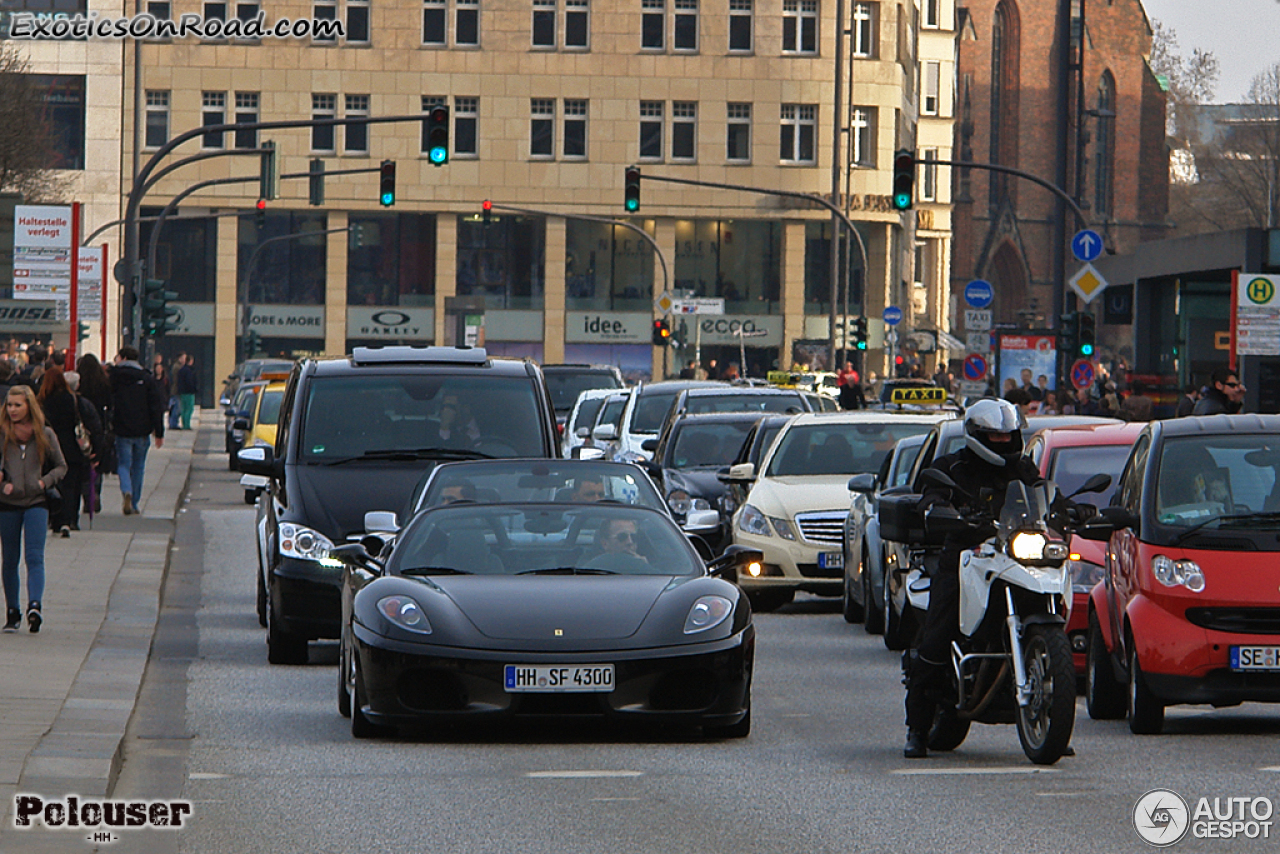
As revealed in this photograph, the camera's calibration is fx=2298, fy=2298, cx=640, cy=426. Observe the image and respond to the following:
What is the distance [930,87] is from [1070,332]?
227 feet

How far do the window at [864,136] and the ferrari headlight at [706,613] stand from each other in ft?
219

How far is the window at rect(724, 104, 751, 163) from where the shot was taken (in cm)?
7588

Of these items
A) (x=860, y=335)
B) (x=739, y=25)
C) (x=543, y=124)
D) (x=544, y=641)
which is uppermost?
(x=739, y=25)

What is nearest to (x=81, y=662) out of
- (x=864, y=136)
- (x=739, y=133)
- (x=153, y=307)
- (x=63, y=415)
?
(x=63, y=415)

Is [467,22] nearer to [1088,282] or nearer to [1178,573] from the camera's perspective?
[1088,282]

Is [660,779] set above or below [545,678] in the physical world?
below

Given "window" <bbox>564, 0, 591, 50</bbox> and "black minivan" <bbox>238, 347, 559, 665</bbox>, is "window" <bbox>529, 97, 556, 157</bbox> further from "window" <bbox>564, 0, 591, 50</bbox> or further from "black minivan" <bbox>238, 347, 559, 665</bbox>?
"black minivan" <bbox>238, 347, 559, 665</bbox>

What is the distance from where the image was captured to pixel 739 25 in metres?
76.0

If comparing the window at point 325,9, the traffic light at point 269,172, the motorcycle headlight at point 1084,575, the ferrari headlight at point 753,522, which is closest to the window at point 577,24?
the window at point 325,9

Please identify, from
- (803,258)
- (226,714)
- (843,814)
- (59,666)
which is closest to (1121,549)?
(843,814)

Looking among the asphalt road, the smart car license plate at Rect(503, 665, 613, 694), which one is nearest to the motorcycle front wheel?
the asphalt road

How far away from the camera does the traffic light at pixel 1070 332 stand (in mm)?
36531

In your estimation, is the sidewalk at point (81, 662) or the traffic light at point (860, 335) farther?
the traffic light at point (860, 335)

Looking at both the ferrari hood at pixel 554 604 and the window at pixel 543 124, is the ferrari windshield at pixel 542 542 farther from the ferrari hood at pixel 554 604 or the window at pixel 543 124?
the window at pixel 543 124
